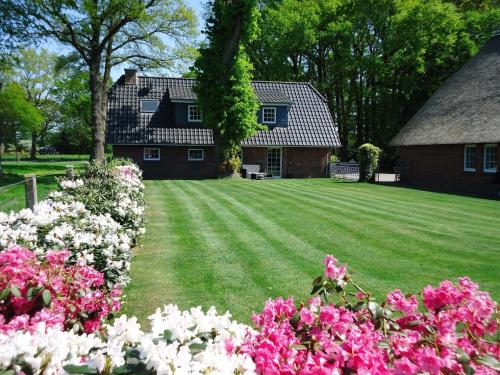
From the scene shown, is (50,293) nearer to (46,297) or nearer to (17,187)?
(46,297)

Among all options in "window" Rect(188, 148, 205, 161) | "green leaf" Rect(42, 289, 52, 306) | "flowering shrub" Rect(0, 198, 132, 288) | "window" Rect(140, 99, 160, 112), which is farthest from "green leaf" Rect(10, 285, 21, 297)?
"window" Rect(140, 99, 160, 112)

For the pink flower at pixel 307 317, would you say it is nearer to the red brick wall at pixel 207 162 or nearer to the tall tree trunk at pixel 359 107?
the red brick wall at pixel 207 162

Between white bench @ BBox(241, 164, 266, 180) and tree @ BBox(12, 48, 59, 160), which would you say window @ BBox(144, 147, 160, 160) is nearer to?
white bench @ BBox(241, 164, 266, 180)

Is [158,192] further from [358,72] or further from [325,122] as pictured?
[358,72]

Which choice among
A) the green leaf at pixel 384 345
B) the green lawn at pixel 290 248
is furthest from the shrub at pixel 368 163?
the green leaf at pixel 384 345

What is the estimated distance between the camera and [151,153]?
31.0m

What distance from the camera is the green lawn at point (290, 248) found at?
680 centimetres

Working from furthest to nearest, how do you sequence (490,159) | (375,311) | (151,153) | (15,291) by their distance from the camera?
1. (151,153)
2. (490,159)
3. (15,291)
4. (375,311)

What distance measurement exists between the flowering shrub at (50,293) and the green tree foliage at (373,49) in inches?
A: 1648

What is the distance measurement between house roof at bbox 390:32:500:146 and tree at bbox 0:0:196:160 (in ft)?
59.0

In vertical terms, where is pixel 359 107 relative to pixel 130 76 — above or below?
below

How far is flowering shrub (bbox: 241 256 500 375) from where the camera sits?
7.15 feet

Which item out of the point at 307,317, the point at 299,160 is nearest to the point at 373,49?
the point at 299,160

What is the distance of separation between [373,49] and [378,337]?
1817 inches
